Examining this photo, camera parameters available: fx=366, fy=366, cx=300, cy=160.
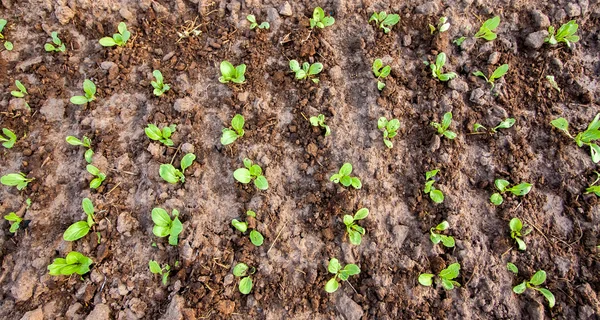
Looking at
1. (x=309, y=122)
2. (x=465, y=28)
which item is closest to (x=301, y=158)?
(x=309, y=122)

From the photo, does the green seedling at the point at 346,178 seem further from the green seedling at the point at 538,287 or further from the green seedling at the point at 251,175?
the green seedling at the point at 538,287

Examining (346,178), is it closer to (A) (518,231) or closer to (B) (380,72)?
(B) (380,72)

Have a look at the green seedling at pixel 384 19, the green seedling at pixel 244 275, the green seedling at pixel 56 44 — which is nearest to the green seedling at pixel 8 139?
the green seedling at pixel 56 44

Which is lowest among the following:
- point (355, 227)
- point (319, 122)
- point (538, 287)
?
point (538, 287)

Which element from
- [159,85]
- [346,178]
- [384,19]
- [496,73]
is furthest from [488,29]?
[159,85]

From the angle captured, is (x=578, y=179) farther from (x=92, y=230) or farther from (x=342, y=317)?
(x=92, y=230)

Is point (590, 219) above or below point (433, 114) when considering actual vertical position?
below
